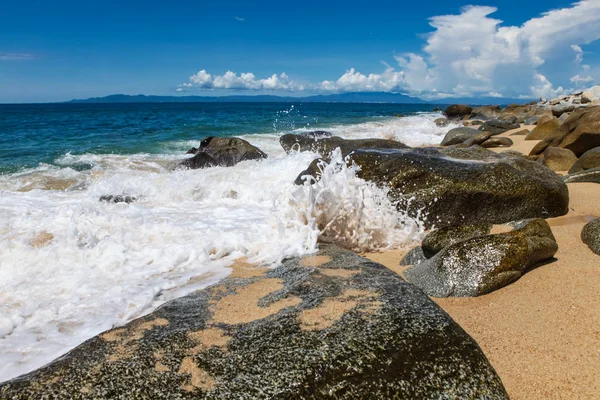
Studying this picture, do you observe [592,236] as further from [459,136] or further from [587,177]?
[459,136]

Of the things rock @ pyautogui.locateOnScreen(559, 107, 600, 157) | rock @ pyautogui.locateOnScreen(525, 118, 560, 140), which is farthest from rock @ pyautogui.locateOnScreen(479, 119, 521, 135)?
rock @ pyautogui.locateOnScreen(559, 107, 600, 157)

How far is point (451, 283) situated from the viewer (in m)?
3.23

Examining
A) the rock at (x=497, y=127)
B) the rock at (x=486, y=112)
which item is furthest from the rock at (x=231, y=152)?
the rock at (x=486, y=112)

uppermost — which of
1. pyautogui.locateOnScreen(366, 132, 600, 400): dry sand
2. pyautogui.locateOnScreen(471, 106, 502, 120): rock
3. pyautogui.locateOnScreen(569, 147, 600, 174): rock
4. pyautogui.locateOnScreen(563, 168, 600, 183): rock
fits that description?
pyautogui.locateOnScreen(471, 106, 502, 120): rock

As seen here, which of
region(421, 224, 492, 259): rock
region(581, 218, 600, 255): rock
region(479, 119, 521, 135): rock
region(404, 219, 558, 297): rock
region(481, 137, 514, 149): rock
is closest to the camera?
region(404, 219, 558, 297): rock

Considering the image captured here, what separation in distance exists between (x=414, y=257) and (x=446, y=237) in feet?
1.22

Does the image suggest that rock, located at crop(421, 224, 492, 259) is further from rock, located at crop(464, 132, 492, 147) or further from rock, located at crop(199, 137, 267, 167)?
rock, located at crop(464, 132, 492, 147)

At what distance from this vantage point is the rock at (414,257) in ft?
13.4

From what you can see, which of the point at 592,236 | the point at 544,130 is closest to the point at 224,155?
the point at 592,236

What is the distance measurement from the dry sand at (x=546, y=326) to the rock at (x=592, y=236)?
6 cm

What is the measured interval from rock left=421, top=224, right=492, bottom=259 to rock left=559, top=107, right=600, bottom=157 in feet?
23.3

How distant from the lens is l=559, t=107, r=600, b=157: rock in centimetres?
927

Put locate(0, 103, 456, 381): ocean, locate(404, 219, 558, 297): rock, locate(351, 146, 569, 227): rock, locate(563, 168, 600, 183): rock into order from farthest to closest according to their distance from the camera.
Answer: locate(563, 168, 600, 183): rock, locate(351, 146, 569, 227): rock, locate(404, 219, 558, 297): rock, locate(0, 103, 456, 381): ocean

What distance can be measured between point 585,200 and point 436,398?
5094 millimetres
